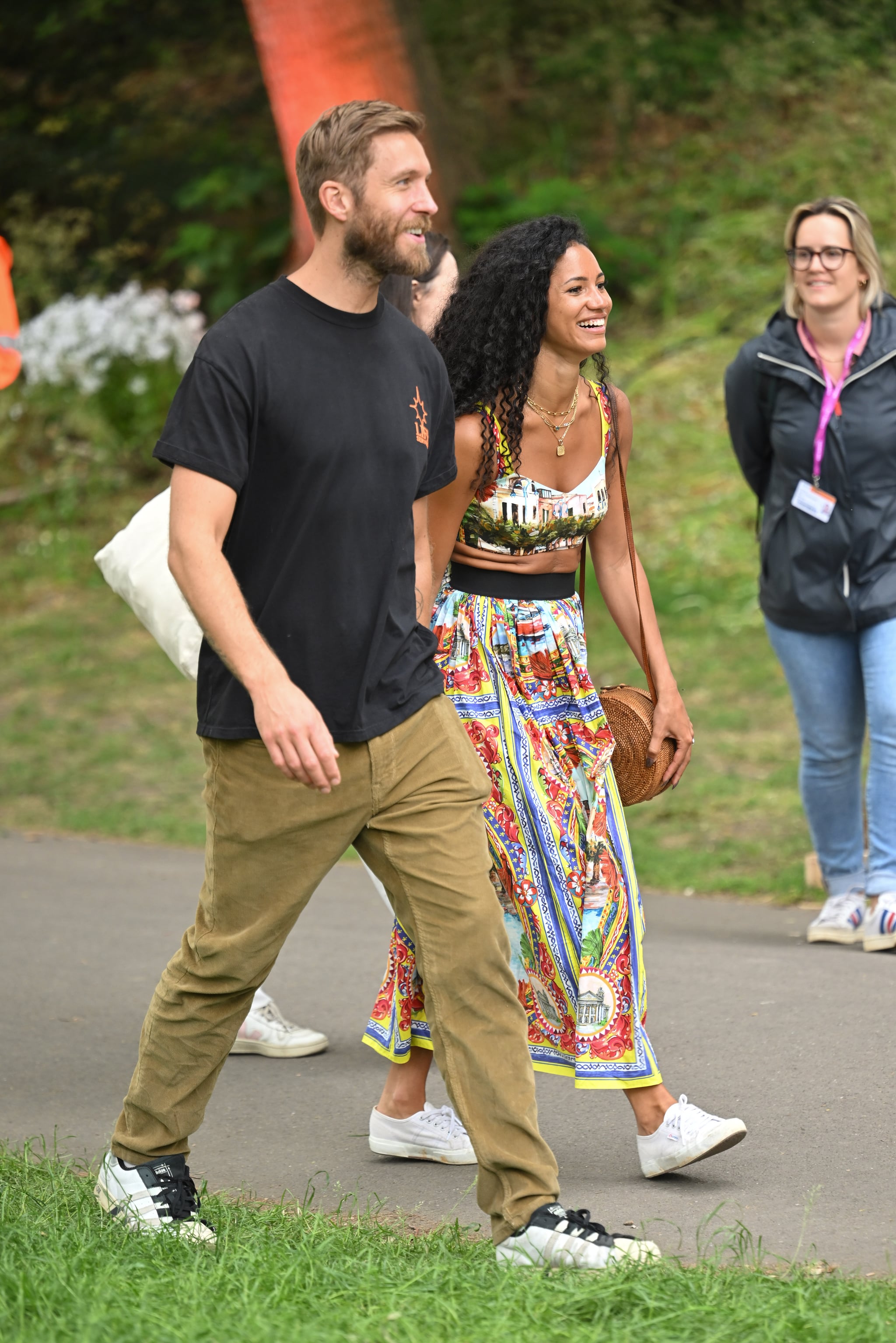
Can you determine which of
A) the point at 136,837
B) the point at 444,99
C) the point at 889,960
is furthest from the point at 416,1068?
the point at 444,99

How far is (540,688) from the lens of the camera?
12.9ft

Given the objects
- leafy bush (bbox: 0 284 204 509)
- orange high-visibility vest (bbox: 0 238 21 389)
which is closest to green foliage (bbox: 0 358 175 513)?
leafy bush (bbox: 0 284 204 509)

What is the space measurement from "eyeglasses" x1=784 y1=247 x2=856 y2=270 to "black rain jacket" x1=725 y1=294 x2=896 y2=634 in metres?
0.23

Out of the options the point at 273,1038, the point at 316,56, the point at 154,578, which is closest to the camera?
the point at 154,578

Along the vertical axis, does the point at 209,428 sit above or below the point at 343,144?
below

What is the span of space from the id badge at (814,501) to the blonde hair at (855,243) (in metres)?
0.60

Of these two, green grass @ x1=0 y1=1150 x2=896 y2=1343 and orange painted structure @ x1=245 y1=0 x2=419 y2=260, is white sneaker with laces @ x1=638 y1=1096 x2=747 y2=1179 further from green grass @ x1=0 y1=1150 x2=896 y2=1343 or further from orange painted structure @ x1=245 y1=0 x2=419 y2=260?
orange painted structure @ x1=245 y1=0 x2=419 y2=260

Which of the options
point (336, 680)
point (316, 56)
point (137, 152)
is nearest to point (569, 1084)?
point (336, 680)

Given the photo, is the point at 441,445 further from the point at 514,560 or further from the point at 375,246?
the point at 514,560

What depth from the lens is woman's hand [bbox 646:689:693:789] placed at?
13.1ft

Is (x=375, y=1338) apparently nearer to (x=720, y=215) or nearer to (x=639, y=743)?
(x=639, y=743)

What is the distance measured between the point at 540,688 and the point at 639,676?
5519mm

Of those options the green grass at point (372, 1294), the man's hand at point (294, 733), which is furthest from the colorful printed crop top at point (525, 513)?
the green grass at point (372, 1294)

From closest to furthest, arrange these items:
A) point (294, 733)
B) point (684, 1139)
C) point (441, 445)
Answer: point (294, 733) → point (441, 445) → point (684, 1139)
